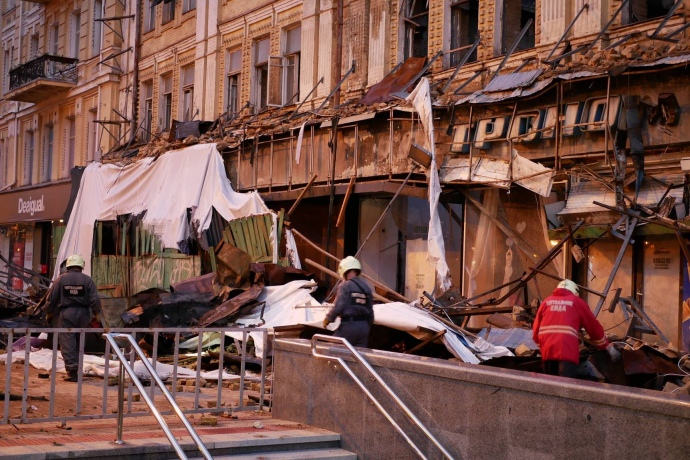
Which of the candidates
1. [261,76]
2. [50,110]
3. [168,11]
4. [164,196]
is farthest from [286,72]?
[50,110]

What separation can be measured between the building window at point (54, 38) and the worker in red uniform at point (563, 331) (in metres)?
28.9

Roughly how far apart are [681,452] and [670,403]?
29 centimetres

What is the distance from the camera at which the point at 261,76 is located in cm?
2391

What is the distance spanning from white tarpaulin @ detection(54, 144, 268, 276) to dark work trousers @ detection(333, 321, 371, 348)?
8108 mm

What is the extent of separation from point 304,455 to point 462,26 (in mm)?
11731

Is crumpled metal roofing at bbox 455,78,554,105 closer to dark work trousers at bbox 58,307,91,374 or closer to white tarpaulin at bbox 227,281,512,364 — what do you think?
white tarpaulin at bbox 227,281,512,364

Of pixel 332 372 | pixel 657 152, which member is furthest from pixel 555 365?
pixel 657 152

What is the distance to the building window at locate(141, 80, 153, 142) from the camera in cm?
2851

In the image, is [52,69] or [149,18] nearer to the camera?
[149,18]

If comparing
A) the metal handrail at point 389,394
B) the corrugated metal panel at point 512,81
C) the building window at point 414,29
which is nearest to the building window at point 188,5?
the building window at point 414,29

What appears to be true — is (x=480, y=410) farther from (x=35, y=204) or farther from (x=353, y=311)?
(x=35, y=204)

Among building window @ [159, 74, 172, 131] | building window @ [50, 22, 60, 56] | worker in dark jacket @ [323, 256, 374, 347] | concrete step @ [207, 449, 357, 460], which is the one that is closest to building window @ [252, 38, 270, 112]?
building window @ [159, 74, 172, 131]

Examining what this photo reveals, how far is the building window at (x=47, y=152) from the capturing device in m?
35.0

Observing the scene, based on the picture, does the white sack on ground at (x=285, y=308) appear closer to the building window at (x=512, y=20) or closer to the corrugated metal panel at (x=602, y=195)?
the corrugated metal panel at (x=602, y=195)
